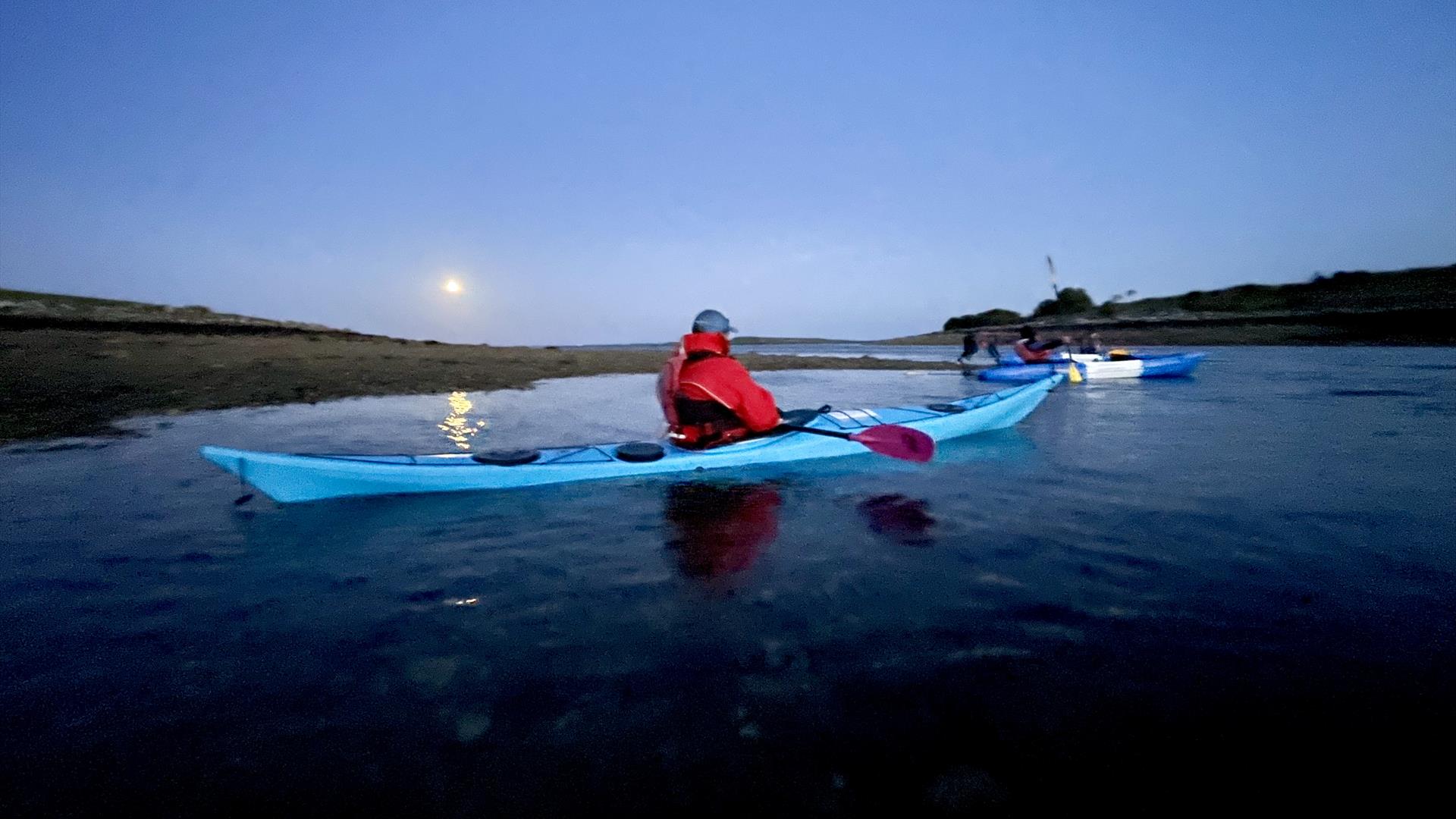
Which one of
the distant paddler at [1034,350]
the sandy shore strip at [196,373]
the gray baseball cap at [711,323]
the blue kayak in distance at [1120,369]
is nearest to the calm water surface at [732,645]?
the gray baseball cap at [711,323]

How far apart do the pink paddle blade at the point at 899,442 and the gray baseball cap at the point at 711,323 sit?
6.65 feet

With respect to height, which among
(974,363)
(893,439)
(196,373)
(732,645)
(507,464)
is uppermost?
(196,373)

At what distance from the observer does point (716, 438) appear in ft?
24.5

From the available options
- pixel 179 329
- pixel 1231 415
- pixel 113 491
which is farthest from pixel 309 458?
pixel 179 329

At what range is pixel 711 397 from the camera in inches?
283

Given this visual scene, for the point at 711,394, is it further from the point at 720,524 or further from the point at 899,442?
the point at 899,442

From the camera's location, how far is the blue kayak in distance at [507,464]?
5.96 metres

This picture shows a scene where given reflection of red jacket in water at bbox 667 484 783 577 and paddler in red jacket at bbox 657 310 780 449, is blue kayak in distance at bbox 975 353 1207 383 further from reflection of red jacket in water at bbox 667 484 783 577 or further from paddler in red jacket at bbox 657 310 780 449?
reflection of red jacket in water at bbox 667 484 783 577

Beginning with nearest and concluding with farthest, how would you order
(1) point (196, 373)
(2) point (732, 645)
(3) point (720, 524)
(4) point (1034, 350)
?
(2) point (732, 645)
(3) point (720, 524)
(1) point (196, 373)
(4) point (1034, 350)

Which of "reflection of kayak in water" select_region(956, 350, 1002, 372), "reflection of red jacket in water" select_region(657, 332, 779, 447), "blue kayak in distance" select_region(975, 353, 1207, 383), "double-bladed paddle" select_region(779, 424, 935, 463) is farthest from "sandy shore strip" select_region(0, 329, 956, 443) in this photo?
"reflection of kayak in water" select_region(956, 350, 1002, 372)

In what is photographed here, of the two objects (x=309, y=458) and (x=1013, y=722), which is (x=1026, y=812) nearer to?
(x=1013, y=722)

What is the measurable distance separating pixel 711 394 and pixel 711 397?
0.04 metres

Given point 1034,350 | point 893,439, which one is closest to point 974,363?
point 1034,350

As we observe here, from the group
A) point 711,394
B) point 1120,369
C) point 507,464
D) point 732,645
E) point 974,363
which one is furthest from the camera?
point 974,363
